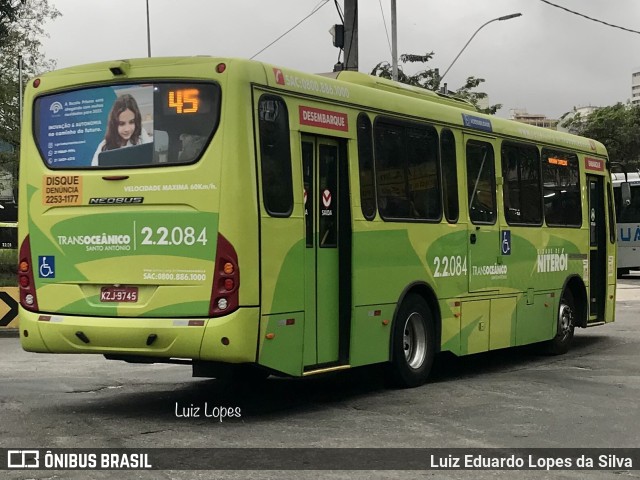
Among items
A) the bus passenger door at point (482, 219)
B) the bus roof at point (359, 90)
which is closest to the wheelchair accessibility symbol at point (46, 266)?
the bus roof at point (359, 90)

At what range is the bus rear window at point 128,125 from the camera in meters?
8.75

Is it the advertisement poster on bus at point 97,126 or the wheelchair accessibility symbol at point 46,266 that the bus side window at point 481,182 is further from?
the wheelchair accessibility symbol at point 46,266

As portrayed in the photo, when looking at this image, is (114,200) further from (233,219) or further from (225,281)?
(225,281)

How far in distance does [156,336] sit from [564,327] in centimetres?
760

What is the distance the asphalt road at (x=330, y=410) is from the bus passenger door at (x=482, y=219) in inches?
45.7

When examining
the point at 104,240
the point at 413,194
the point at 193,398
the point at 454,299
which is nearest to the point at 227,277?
the point at 104,240

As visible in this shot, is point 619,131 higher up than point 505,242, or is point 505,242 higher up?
point 619,131

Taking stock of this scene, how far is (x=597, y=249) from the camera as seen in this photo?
15.7 m

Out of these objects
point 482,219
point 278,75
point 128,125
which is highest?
point 278,75

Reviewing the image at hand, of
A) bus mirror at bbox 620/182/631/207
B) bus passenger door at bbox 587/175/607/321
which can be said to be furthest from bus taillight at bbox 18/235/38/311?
bus mirror at bbox 620/182/631/207

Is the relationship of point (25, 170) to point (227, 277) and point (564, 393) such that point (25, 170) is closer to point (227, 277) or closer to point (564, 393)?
point (227, 277)

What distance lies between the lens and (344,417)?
904cm

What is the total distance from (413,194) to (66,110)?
3.72 metres

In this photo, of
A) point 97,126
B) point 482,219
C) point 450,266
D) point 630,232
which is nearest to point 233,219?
point 97,126
